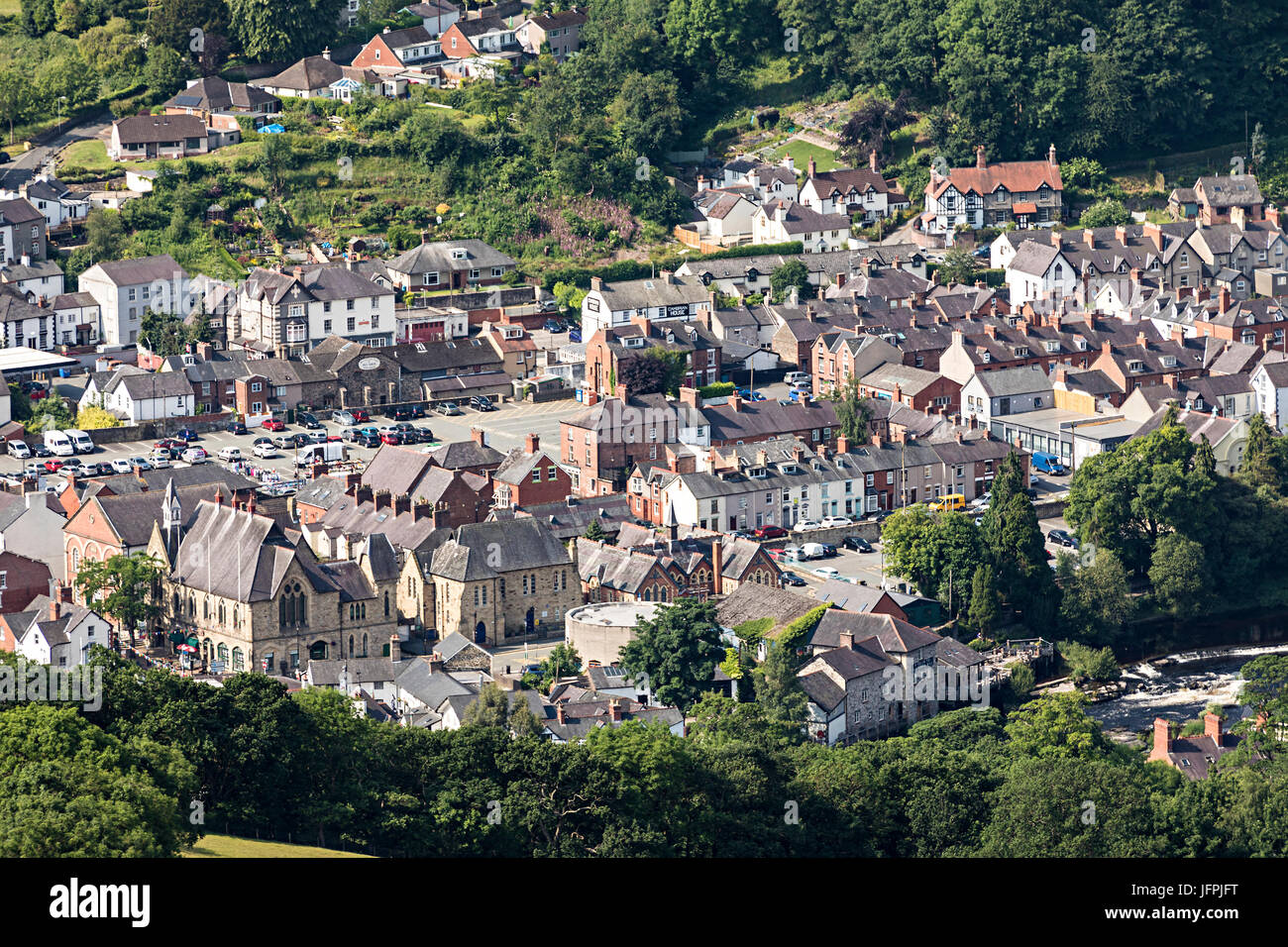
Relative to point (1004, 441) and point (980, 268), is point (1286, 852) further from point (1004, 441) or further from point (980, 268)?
point (980, 268)

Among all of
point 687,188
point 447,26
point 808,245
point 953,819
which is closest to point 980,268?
point 808,245

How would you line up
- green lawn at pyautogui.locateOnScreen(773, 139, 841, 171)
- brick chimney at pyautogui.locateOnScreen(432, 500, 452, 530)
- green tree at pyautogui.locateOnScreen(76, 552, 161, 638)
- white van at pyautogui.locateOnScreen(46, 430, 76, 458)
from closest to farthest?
green tree at pyautogui.locateOnScreen(76, 552, 161, 638)
brick chimney at pyautogui.locateOnScreen(432, 500, 452, 530)
white van at pyautogui.locateOnScreen(46, 430, 76, 458)
green lawn at pyautogui.locateOnScreen(773, 139, 841, 171)

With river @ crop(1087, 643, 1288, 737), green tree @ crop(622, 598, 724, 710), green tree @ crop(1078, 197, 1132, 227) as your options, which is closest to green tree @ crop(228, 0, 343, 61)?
green tree @ crop(1078, 197, 1132, 227)

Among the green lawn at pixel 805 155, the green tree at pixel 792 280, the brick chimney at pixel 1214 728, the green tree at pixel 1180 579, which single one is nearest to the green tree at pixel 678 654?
the brick chimney at pixel 1214 728

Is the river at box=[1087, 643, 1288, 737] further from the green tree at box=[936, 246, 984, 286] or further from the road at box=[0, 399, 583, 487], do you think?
the green tree at box=[936, 246, 984, 286]
